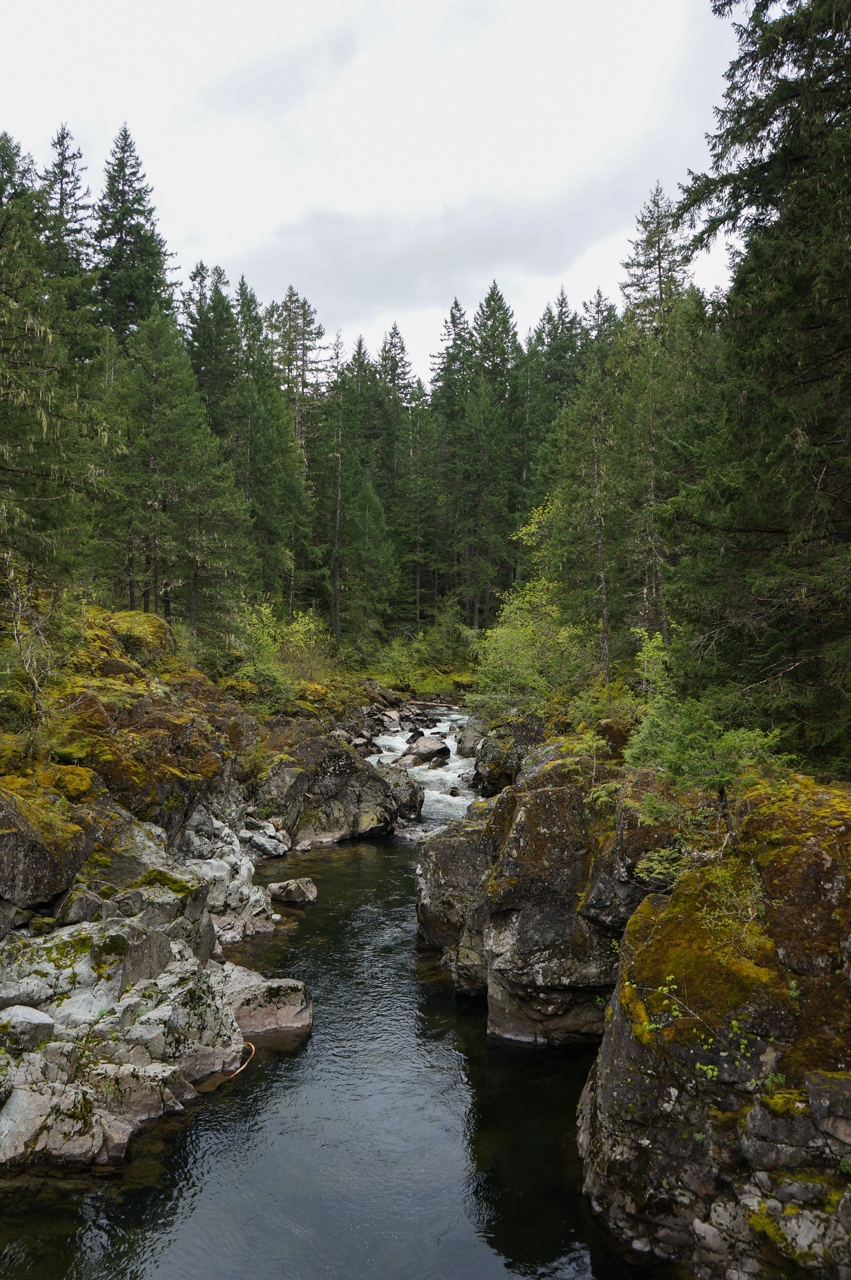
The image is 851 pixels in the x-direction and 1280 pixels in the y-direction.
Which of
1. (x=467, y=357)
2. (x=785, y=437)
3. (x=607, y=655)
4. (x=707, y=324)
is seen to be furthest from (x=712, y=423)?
(x=467, y=357)

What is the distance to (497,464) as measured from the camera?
174 feet

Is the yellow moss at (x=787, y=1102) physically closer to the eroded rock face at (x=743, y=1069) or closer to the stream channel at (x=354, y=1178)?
the eroded rock face at (x=743, y=1069)

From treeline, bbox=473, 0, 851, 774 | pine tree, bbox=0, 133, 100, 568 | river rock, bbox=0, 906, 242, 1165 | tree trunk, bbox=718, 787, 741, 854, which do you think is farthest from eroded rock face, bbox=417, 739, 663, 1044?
pine tree, bbox=0, 133, 100, 568

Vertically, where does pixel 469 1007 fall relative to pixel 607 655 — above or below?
below

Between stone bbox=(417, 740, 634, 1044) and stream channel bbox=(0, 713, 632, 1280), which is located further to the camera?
stone bbox=(417, 740, 634, 1044)

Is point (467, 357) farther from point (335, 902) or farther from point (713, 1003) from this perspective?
point (713, 1003)

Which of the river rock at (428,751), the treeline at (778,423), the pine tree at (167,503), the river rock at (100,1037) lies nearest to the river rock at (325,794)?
the river rock at (428,751)

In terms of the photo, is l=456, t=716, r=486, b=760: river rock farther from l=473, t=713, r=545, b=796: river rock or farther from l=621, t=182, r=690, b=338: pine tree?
l=621, t=182, r=690, b=338: pine tree

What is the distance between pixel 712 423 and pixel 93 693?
54.1 ft

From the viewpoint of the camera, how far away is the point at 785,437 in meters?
10.4

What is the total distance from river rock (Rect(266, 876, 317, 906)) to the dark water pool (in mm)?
5126

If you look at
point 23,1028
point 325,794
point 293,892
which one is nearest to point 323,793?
point 325,794

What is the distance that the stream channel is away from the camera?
7.67 meters

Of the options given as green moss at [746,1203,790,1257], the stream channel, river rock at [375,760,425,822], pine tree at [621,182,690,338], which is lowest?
→ the stream channel
